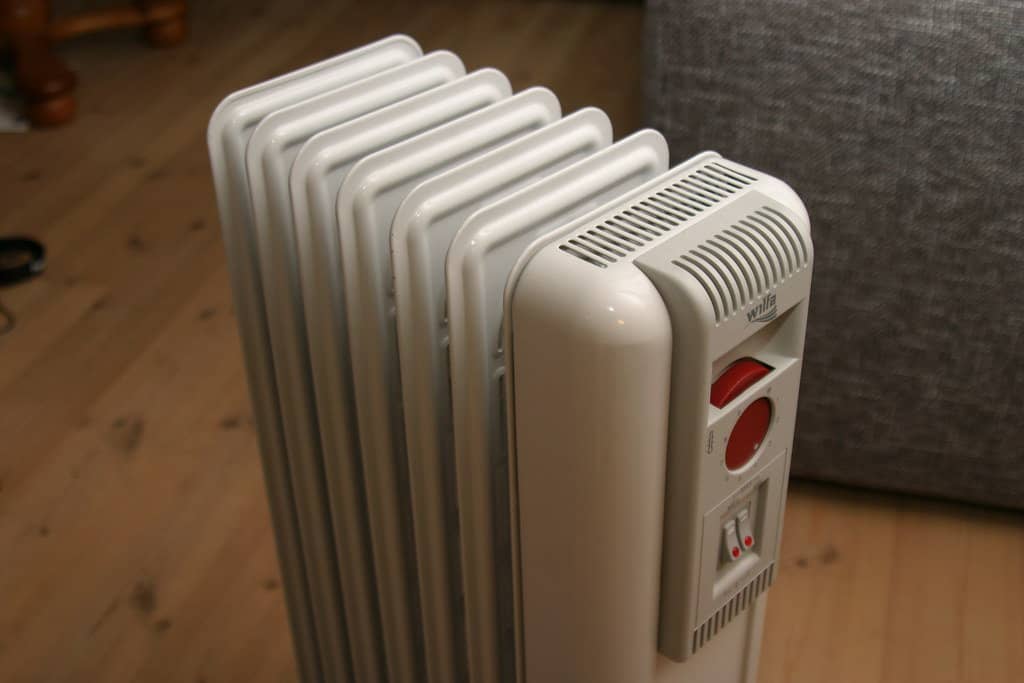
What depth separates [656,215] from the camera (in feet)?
2.52

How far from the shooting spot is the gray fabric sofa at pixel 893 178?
1247 millimetres

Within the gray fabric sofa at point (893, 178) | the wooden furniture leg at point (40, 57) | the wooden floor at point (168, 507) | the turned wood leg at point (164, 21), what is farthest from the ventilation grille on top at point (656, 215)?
the turned wood leg at point (164, 21)

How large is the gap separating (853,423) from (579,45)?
4.92ft

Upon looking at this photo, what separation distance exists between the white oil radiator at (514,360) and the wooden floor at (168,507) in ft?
1.56

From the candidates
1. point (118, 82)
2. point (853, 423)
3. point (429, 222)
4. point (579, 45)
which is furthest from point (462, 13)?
point (429, 222)

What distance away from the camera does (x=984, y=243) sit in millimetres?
1332

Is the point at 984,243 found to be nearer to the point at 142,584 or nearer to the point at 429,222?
the point at 429,222

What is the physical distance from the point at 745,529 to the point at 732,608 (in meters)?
0.06

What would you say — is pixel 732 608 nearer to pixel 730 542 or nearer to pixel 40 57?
pixel 730 542

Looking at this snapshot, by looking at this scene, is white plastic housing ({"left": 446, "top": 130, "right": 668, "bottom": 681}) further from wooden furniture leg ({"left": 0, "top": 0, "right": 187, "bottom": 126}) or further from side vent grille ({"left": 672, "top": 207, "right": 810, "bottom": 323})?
wooden furniture leg ({"left": 0, "top": 0, "right": 187, "bottom": 126})

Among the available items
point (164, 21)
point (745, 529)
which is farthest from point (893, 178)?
point (164, 21)

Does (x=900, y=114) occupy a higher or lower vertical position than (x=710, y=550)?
higher

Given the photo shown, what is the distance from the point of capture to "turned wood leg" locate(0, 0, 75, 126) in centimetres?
246

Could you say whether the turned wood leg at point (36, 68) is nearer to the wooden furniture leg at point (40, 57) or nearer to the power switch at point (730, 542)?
the wooden furniture leg at point (40, 57)
